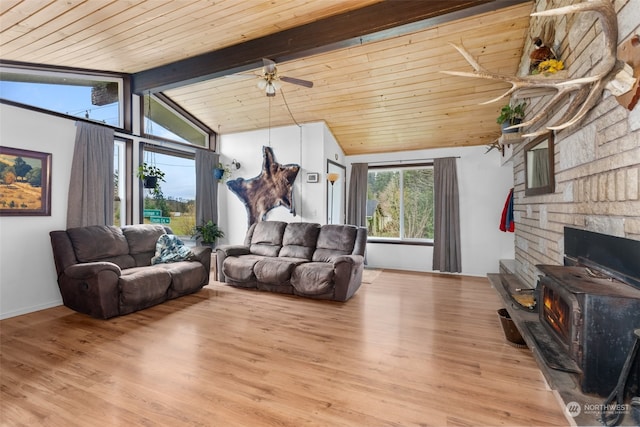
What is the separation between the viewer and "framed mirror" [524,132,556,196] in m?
2.56

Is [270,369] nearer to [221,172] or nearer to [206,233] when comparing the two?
[206,233]

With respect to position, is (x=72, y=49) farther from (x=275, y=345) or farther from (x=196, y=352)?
(x=275, y=345)

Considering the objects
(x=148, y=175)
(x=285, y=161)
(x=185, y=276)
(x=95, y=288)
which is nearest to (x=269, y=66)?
(x=285, y=161)

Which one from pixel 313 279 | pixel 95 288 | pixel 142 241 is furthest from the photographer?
pixel 142 241

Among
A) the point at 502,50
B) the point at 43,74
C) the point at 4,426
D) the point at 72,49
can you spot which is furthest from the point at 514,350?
the point at 43,74

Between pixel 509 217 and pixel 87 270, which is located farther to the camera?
pixel 509 217

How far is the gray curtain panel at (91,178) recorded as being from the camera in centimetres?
375

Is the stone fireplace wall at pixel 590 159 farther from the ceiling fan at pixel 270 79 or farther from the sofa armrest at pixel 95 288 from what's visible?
the sofa armrest at pixel 95 288

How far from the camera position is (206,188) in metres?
5.71

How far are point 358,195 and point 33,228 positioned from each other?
5119 mm

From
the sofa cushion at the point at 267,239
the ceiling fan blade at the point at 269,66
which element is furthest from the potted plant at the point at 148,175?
the ceiling fan blade at the point at 269,66

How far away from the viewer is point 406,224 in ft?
19.7

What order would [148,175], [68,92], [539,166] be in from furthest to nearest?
[148,175] < [68,92] < [539,166]
